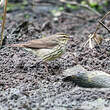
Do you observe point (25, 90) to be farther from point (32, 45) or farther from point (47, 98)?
point (32, 45)

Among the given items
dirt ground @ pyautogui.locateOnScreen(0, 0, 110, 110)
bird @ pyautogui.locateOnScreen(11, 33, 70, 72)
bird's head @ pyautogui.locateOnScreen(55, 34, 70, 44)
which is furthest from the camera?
bird's head @ pyautogui.locateOnScreen(55, 34, 70, 44)

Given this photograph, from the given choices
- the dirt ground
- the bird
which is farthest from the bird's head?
the dirt ground

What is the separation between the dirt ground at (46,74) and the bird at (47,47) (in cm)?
23

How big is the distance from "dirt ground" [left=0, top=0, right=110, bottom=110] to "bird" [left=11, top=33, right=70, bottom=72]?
23 cm

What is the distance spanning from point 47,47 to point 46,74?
73 centimetres

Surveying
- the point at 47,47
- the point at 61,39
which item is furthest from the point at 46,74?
the point at 61,39

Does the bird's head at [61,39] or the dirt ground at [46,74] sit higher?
the bird's head at [61,39]

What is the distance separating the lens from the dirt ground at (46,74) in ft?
16.3

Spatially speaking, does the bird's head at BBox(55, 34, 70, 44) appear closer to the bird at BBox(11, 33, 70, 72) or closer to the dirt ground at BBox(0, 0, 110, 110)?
the bird at BBox(11, 33, 70, 72)

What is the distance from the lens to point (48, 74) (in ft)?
20.3

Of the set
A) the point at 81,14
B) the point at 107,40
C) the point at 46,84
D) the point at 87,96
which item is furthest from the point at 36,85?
the point at 81,14

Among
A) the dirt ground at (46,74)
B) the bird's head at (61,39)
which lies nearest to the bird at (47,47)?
the bird's head at (61,39)

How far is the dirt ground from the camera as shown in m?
4.98

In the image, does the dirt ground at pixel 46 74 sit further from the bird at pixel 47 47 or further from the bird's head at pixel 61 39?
the bird's head at pixel 61 39
